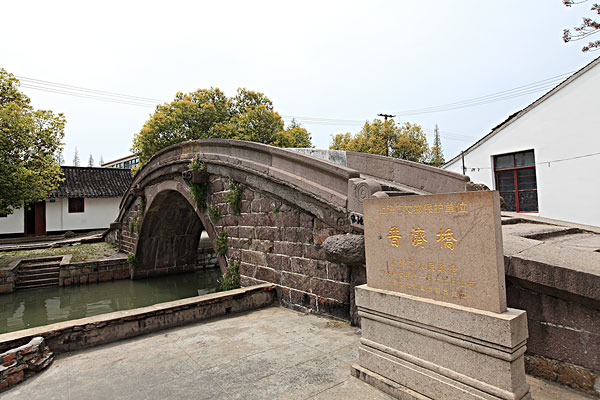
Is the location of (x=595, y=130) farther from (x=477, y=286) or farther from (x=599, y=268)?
(x=477, y=286)

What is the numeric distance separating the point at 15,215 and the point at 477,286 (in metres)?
24.4

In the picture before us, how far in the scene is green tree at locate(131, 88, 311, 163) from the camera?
17766 millimetres

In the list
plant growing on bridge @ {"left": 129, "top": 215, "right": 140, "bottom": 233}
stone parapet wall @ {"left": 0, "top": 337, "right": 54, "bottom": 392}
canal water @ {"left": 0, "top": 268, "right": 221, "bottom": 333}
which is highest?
plant growing on bridge @ {"left": 129, "top": 215, "right": 140, "bottom": 233}

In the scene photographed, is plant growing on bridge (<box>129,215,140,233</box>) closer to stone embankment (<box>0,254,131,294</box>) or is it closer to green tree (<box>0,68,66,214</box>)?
stone embankment (<box>0,254,131,294</box>)

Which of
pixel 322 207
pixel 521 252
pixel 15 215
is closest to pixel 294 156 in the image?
pixel 322 207

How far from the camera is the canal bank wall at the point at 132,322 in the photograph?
3.63 m

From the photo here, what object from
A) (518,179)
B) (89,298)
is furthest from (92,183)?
(518,179)

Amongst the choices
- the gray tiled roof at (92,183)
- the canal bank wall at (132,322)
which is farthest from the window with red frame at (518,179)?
Result: the gray tiled roof at (92,183)

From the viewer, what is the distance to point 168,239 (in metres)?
13.2

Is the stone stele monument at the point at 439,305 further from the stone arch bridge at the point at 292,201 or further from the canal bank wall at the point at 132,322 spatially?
the canal bank wall at the point at 132,322

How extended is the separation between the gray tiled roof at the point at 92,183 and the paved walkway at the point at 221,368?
2078cm

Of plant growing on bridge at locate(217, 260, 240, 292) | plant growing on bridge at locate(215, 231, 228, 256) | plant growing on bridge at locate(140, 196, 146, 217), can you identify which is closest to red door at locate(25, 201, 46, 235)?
plant growing on bridge at locate(140, 196, 146, 217)

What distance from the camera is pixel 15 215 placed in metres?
19.8

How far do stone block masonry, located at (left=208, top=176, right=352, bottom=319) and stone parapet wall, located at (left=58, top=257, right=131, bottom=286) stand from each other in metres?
7.67
